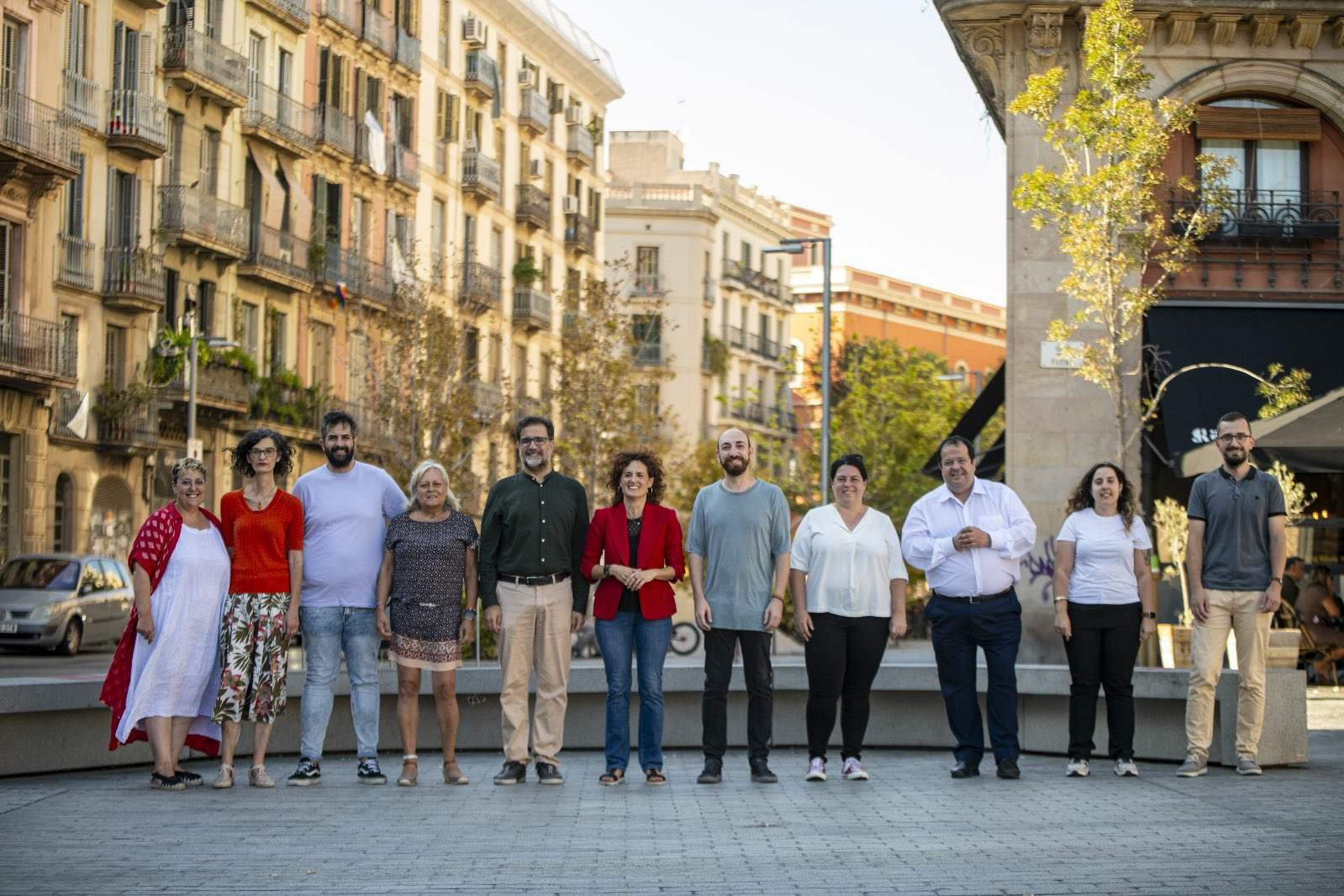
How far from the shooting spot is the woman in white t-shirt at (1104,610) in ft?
39.8

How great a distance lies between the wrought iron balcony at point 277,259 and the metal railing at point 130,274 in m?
4.32

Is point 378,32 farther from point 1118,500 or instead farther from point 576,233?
point 1118,500

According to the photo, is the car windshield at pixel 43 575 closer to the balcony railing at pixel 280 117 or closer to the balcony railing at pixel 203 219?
the balcony railing at pixel 203 219

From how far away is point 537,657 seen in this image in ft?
38.8

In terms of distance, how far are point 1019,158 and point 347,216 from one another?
30.9 m

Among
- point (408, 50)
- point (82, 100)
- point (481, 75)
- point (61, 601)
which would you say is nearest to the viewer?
point (61, 601)

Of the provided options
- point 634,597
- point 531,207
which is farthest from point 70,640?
point 531,207

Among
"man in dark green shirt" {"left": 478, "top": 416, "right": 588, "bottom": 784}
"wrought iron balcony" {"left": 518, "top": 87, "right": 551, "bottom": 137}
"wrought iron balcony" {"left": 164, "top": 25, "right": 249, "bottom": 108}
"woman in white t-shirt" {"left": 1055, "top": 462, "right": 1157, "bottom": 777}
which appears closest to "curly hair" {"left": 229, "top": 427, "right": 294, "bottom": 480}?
"man in dark green shirt" {"left": 478, "top": 416, "right": 588, "bottom": 784}

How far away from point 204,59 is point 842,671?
3492cm

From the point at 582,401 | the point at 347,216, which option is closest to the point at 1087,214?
the point at 582,401

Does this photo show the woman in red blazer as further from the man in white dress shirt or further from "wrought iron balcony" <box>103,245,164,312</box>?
"wrought iron balcony" <box>103,245,164,312</box>

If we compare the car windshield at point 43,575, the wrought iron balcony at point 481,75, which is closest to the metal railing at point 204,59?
the car windshield at point 43,575

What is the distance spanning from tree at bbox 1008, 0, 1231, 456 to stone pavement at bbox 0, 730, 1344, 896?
910 cm

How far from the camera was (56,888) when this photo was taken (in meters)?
7.64
